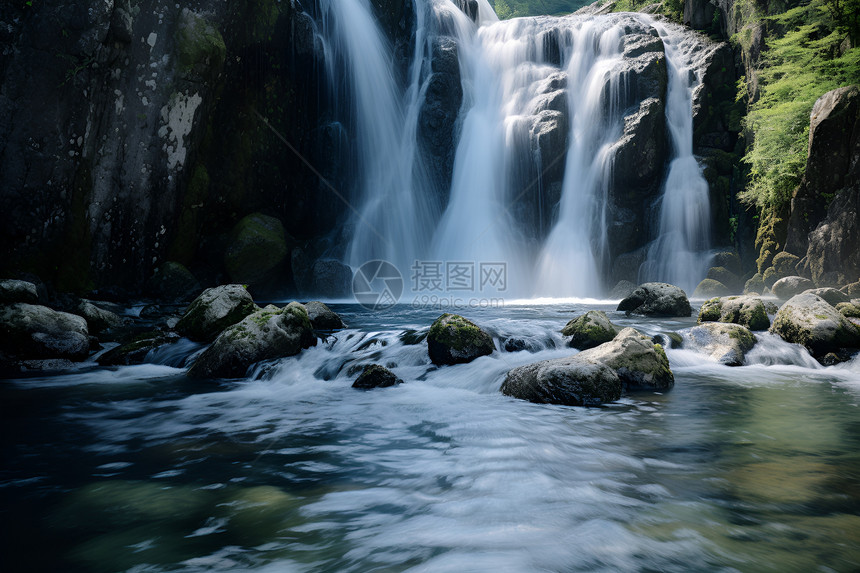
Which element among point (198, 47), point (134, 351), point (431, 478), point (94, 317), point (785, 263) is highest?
point (198, 47)

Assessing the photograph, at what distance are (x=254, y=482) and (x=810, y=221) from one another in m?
16.5

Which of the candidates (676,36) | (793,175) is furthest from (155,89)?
→ (676,36)

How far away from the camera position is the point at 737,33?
19.0 metres

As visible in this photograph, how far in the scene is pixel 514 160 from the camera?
20.3 meters

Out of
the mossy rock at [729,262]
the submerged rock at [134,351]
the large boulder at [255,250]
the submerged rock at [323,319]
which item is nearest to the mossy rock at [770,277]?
the mossy rock at [729,262]

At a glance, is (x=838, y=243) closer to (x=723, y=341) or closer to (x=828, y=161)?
(x=828, y=161)

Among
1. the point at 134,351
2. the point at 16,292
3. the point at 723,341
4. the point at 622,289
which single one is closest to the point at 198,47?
the point at 16,292

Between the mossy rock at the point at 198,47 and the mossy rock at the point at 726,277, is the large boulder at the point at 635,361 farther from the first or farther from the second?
the mossy rock at the point at 198,47

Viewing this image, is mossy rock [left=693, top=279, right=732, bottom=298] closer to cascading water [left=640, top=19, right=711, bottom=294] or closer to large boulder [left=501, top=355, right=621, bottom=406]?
cascading water [left=640, top=19, right=711, bottom=294]

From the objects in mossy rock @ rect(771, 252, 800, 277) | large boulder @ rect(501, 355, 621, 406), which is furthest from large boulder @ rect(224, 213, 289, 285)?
mossy rock @ rect(771, 252, 800, 277)

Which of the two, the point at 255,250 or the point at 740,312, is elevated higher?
the point at 255,250

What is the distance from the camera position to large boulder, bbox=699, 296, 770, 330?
838cm

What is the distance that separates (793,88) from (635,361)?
14517 millimetres

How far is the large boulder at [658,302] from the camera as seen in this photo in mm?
11352
